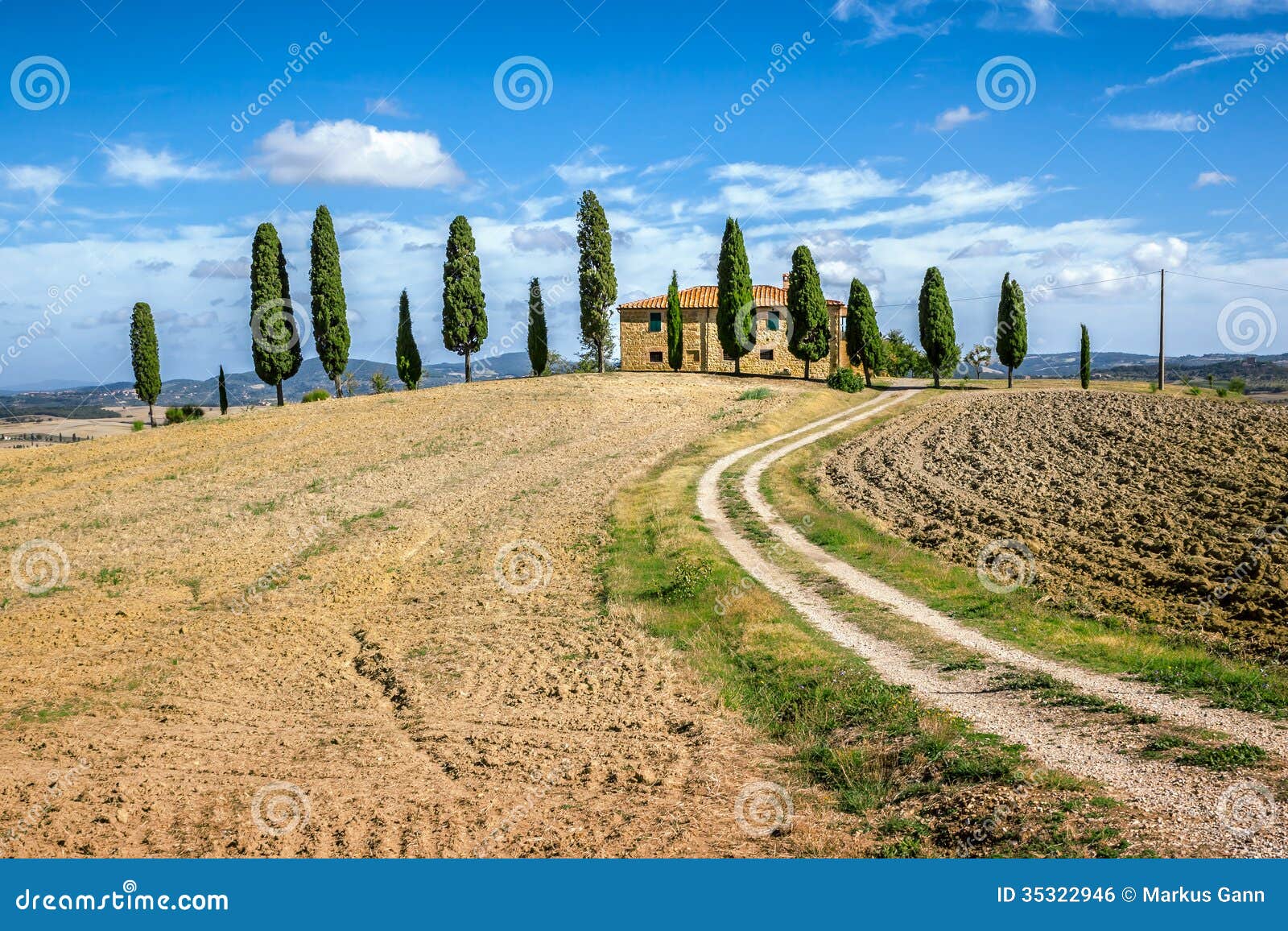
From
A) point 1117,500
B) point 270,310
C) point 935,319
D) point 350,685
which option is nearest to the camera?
point 350,685

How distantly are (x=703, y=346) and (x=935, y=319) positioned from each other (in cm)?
2072

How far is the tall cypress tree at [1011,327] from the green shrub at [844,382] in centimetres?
1222

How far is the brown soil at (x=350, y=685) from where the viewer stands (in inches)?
415

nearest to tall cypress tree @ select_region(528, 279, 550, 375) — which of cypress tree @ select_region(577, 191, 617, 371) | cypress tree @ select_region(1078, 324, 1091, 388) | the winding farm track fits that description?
cypress tree @ select_region(577, 191, 617, 371)

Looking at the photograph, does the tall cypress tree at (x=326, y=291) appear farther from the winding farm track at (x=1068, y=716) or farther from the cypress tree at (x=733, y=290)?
the winding farm track at (x=1068, y=716)

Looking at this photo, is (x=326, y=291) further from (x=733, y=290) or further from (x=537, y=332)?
(x=733, y=290)

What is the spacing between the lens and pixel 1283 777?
9602 mm

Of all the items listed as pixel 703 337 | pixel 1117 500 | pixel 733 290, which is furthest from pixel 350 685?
pixel 703 337

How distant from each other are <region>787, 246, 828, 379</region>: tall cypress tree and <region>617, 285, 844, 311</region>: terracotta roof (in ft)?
33.7

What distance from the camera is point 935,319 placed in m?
67.6

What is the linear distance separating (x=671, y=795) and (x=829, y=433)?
118 ft

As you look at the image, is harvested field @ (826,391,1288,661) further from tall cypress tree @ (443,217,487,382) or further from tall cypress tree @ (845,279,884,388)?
tall cypress tree @ (443,217,487,382)

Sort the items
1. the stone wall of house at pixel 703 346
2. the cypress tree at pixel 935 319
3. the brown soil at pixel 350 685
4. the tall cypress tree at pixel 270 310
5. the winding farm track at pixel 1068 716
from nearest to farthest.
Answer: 1. the winding farm track at pixel 1068 716
2. the brown soil at pixel 350 685
3. the tall cypress tree at pixel 270 310
4. the cypress tree at pixel 935 319
5. the stone wall of house at pixel 703 346

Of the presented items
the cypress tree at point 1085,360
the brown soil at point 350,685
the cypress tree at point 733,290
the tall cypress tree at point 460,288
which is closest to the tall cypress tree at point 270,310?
the tall cypress tree at point 460,288
